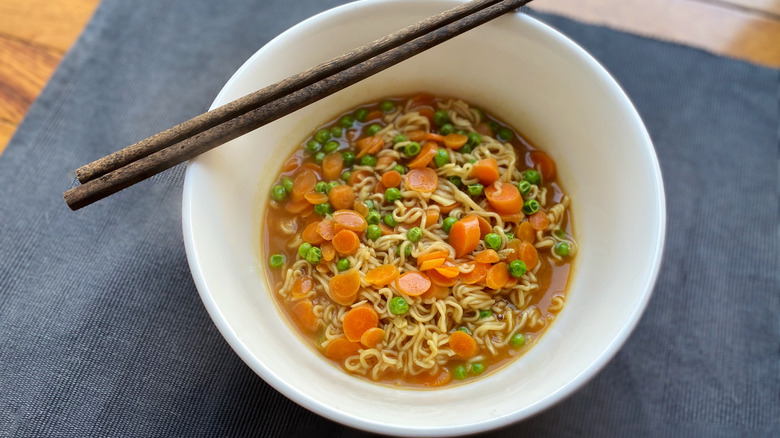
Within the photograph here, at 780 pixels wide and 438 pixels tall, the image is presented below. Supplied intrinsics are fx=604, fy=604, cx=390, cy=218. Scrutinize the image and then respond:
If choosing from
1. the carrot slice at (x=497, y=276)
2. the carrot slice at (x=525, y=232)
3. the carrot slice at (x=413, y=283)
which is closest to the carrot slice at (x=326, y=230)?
the carrot slice at (x=413, y=283)

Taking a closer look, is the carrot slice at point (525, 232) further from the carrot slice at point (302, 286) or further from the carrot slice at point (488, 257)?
the carrot slice at point (302, 286)

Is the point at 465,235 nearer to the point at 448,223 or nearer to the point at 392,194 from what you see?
the point at 448,223

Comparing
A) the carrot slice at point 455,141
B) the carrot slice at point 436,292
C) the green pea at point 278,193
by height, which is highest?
the carrot slice at point 455,141

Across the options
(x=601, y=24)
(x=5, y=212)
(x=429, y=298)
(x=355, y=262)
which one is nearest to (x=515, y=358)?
(x=429, y=298)

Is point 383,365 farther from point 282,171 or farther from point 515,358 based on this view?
point 282,171

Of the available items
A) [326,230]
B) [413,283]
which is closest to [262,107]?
[326,230]

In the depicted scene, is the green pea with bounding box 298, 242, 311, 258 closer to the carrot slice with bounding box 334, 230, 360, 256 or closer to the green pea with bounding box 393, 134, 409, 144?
the carrot slice with bounding box 334, 230, 360, 256
